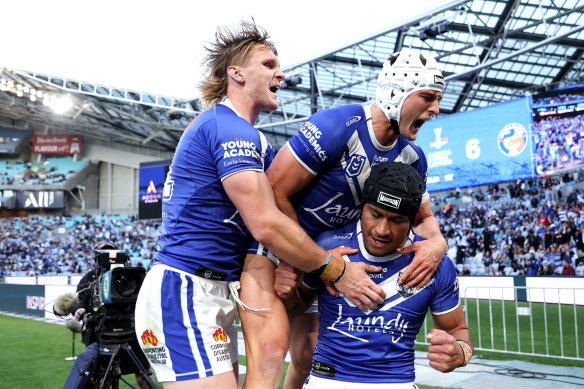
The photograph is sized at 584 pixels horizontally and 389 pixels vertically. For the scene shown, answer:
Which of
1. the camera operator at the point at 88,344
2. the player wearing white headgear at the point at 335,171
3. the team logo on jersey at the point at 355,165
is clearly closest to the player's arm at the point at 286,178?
the player wearing white headgear at the point at 335,171

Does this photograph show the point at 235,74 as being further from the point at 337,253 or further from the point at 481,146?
the point at 481,146

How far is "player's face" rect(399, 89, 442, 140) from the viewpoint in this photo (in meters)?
2.65

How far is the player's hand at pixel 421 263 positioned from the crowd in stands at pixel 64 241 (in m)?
29.9

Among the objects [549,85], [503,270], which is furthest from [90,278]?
[549,85]

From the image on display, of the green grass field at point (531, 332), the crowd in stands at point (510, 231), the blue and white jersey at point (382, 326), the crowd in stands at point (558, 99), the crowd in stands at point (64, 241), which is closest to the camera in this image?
the blue and white jersey at point (382, 326)

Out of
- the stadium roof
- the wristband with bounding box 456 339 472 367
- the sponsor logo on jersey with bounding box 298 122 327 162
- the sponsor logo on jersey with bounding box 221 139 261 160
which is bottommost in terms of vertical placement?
the wristband with bounding box 456 339 472 367

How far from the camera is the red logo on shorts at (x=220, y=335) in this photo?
2.42m

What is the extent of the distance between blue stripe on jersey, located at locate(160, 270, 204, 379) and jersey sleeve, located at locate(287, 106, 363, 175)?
2.86ft

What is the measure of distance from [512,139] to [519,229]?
439 centimetres

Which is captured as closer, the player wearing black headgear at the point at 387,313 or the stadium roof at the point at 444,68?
the player wearing black headgear at the point at 387,313

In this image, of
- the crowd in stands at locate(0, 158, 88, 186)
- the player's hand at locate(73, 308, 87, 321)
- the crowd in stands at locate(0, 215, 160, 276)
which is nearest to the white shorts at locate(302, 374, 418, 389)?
the player's hand at locate(73, 308, 87, 321)

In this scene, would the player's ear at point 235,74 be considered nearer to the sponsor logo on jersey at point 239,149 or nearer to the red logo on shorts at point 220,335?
the sponsor logo on jersey at point 239,149

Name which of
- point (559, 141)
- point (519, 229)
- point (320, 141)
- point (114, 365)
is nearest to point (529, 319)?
point (559, 141)

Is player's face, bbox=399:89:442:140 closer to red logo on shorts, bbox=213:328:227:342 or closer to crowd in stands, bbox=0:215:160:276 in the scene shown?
red logo on shorts, bbox=213:328:227:342
